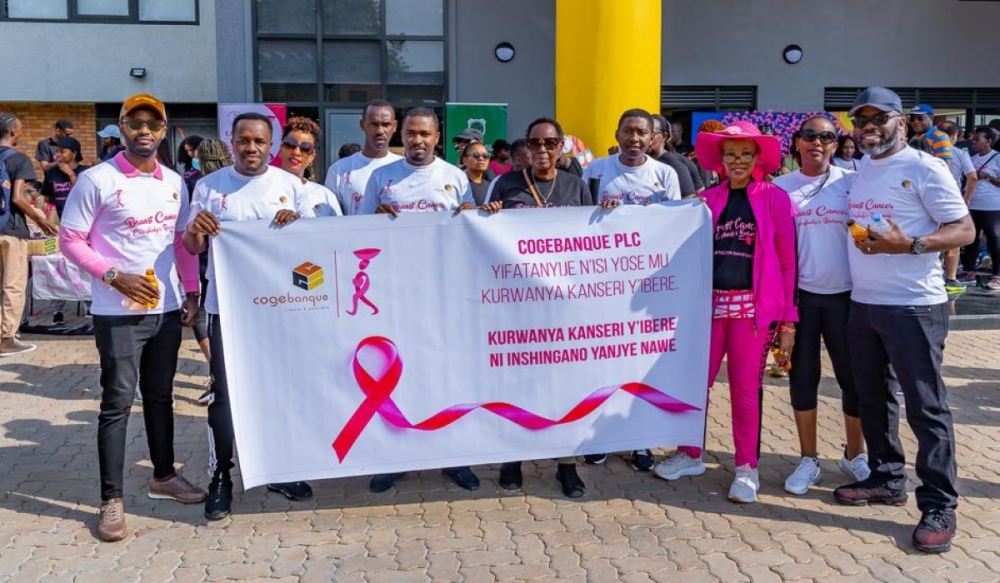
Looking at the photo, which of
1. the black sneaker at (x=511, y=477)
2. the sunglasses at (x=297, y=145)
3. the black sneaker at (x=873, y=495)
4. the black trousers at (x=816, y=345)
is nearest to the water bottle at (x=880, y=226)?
the black trousers at (x=816, y=345)

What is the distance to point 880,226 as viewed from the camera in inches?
163

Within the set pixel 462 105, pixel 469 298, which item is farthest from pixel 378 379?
pixel 462 105

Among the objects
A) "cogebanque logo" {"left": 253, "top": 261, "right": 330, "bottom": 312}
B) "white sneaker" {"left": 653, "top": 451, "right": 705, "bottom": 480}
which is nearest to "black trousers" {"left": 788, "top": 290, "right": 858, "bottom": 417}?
"white sneaker" {"left": 653, "top": 451, "right": 705, "bottom": 480}

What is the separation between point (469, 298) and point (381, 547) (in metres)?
1.31

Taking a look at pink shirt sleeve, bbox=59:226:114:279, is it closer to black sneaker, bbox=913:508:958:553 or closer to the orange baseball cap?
the orange baseball cap

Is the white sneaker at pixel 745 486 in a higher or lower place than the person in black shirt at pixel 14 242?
lower

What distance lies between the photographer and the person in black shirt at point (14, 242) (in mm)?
8617

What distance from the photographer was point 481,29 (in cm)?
1533

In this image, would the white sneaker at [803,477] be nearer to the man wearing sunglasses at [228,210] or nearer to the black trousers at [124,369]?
the man wearing sunglasses at [228,210]

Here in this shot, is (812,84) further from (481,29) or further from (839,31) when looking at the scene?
(481,29)

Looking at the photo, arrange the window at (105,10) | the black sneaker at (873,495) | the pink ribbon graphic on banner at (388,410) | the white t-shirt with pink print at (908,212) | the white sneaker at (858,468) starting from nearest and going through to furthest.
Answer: the white t-shirt with pink print at (908,212) → the pink ribbon graphic on banner at (388,410) → the black sneaker at (873,495) → the white sneaker at (858,468) → the window at (105,10)

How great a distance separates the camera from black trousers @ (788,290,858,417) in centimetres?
489

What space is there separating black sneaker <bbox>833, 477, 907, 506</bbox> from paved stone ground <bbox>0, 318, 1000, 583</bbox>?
0.06 meters

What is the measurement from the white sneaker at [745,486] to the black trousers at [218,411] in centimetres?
262
